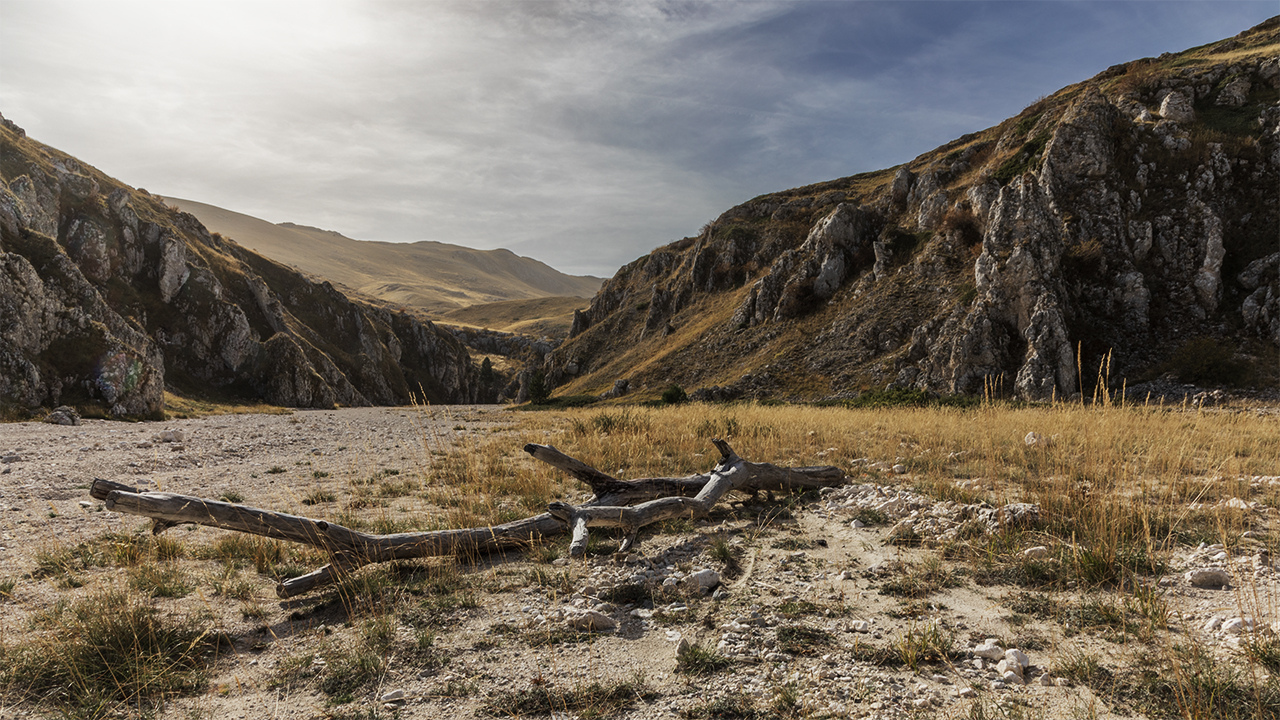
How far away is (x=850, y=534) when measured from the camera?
6.92 metres

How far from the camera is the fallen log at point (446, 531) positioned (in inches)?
218

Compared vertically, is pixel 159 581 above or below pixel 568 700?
below

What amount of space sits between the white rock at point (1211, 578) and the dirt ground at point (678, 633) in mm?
102

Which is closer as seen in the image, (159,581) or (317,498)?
(159,581)

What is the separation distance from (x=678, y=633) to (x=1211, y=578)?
16.6ft

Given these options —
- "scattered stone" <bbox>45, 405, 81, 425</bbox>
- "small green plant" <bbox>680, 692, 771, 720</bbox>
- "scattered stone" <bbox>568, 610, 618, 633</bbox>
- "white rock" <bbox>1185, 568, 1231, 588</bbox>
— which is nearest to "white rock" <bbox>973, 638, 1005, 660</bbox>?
"small green plant" <bbox>680, 692, 771, 720</bbox>

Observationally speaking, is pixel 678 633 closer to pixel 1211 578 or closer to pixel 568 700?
pixel 568 700

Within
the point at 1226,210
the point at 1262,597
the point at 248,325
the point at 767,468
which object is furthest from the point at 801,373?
the point at 248,325

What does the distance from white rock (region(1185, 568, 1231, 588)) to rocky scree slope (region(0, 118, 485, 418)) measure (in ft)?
52.2

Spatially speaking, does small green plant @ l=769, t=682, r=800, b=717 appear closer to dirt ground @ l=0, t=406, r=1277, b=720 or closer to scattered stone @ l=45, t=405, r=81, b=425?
dirt ground @ l=0, t=406, r=1277, b=720

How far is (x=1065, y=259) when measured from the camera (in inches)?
1294

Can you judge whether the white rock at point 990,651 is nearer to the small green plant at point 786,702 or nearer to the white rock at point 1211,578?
the small green plant at point 786,702


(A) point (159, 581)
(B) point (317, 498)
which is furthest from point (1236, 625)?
(B) point (317, 498)

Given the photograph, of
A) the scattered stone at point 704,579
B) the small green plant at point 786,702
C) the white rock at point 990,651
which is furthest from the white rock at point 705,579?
the white rock at point 990,651
